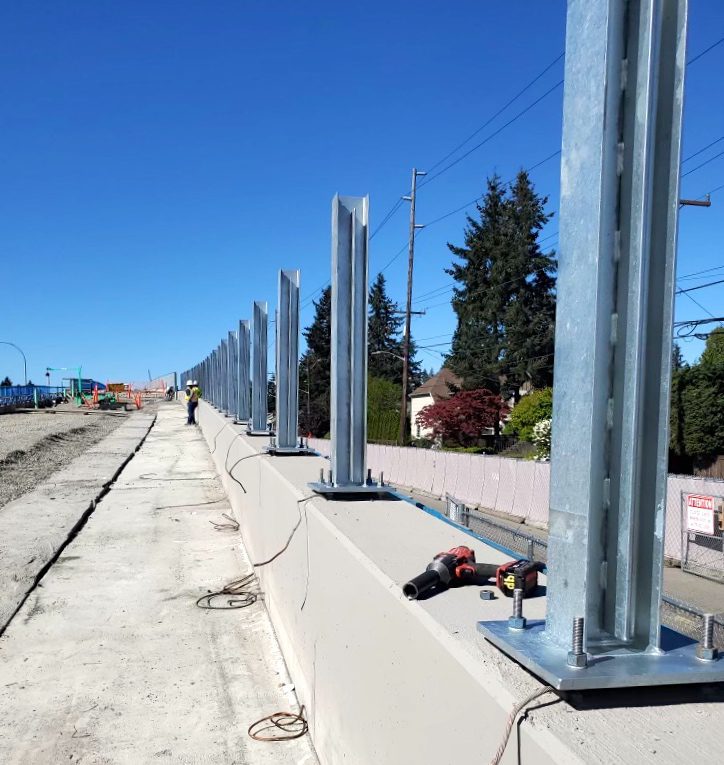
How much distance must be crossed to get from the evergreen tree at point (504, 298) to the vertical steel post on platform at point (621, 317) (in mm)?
48212

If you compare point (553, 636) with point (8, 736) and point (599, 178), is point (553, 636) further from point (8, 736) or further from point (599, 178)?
point (8, 736)

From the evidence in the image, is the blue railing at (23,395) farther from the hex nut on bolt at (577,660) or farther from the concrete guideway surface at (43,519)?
the hex nut on bolt at (577,660)

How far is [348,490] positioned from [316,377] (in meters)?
66.7

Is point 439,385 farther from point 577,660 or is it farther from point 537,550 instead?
point 577,660

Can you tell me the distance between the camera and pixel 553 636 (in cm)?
227

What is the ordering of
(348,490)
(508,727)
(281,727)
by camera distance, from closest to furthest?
(508,727) < (281,727) < (348,490)

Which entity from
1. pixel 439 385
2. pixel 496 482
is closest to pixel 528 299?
pixel 439 385

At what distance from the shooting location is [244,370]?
50.4 ft

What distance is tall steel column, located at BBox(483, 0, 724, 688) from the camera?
2150mm

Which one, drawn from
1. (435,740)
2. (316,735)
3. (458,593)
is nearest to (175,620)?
(316,735)

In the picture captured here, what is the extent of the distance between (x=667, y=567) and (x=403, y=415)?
24.6 metres

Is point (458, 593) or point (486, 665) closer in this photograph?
point (486, 665)

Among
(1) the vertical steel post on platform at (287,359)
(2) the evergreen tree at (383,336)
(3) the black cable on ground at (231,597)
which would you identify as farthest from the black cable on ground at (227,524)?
(2) the evergreen tree at (383,336)

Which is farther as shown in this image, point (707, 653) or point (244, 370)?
point (244, 370)
